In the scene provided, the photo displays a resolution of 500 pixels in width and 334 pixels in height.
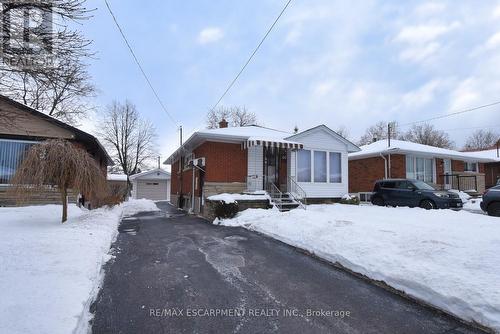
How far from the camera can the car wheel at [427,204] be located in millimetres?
13523

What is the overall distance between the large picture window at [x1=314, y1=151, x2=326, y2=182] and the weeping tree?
10.5m

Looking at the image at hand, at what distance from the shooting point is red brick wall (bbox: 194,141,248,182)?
1431 cm

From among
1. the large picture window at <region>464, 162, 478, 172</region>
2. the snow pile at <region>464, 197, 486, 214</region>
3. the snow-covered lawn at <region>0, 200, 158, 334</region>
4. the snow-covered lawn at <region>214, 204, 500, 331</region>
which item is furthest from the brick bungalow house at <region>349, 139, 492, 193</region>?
the snow-covered lawn at <region>0, 200, 158, 334</region>

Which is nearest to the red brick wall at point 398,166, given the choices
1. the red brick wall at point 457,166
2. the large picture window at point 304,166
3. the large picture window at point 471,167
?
the red brick wall at point 457,166

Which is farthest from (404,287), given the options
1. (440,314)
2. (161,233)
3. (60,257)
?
(161,233)

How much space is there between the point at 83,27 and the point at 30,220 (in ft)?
23.9

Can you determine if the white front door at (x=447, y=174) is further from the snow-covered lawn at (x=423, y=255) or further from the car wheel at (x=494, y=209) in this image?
the snow-covered lawn at (x=423, y=255)

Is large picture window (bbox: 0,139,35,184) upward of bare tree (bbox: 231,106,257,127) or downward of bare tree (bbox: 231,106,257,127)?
downward

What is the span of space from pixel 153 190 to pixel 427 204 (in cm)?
3244

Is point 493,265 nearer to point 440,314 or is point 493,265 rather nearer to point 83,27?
point 440,314

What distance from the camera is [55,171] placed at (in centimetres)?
863

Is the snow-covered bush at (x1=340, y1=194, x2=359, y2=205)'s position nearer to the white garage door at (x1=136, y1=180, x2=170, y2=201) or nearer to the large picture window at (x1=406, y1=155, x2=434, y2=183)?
the large picture window at (x1=406, y1=155, x2=434, y2=183)

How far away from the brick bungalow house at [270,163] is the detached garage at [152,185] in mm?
22848

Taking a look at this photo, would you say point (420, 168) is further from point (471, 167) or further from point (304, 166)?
point (304, 166)
